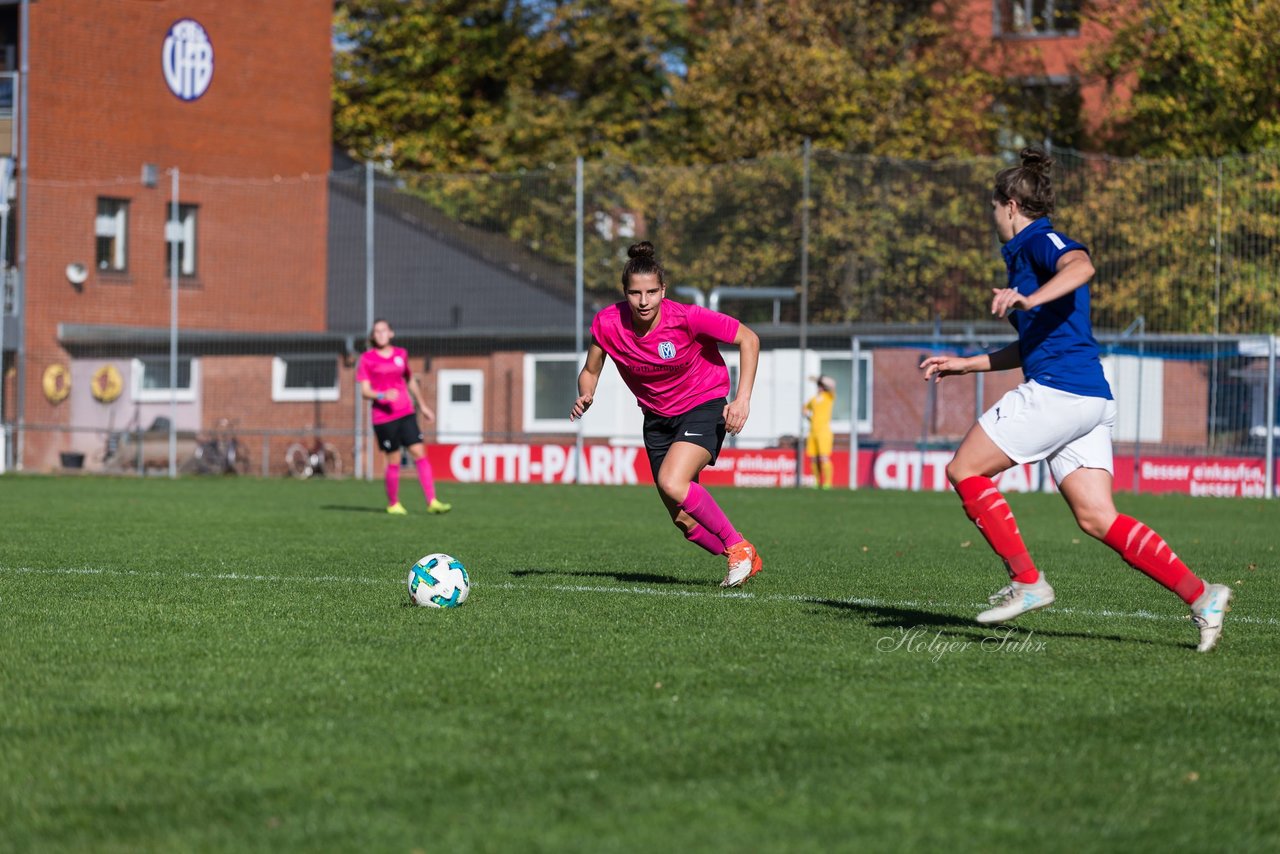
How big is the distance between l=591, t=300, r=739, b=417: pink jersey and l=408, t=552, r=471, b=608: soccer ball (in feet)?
5.36

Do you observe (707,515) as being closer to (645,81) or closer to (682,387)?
(682,387)

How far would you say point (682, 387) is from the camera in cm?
945

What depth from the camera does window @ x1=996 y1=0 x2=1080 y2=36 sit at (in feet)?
117

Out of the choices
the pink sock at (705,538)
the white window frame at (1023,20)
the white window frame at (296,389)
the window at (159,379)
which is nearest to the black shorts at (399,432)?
the pink sock at (705,538)

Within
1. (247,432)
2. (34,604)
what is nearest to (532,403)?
(247,432)

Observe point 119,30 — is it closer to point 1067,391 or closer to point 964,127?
point 964,127

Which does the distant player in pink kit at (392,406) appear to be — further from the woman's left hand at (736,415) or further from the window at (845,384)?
the window at (845,384)

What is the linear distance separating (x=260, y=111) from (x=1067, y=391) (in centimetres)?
3244

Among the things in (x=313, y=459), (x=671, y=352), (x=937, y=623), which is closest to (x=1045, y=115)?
(x=313, y=459)

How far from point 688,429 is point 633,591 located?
1.00 metres

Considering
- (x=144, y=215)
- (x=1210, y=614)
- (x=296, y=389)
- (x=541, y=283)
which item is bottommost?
(x=1210, y=614)

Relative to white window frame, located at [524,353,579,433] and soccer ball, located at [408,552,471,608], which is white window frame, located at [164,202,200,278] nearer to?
white window frame, located at [524,353,579,433]

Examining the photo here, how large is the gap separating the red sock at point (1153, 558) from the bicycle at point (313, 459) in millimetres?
23475

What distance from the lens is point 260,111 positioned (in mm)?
37031
